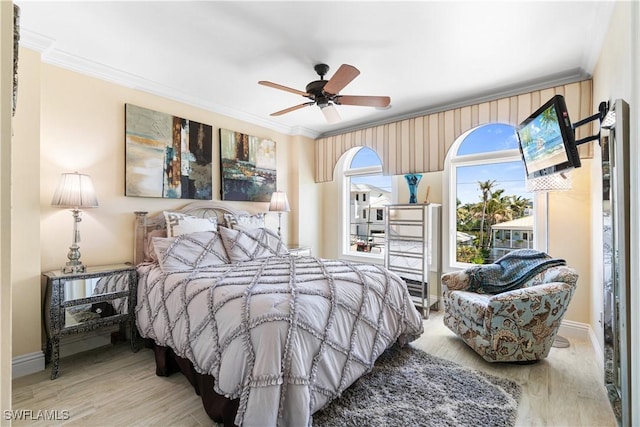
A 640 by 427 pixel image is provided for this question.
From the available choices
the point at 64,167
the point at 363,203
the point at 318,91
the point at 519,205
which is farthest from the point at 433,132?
the point at 64,167

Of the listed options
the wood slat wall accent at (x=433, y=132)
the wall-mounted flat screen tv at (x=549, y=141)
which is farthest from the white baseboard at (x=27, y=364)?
the wall-mounted flat screen tv at (x=549, y=141)

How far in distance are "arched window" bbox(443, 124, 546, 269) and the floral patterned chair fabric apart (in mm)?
1196

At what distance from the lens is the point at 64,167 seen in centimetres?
270

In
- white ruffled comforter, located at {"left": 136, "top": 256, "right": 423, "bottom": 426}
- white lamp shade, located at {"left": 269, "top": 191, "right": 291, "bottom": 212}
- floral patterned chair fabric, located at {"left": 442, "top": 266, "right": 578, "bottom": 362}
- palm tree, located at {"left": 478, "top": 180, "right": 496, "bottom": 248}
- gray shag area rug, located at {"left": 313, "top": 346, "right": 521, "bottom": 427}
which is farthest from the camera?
white lamp shade, located at {"left": 269, "top": 191, "right": 291, "bottom": 212}

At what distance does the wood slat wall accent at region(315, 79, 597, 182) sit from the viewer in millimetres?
2959

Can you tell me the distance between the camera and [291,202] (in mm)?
4895

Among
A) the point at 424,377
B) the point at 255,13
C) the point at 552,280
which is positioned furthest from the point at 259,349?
the point at 552,280

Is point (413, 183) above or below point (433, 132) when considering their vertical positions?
below

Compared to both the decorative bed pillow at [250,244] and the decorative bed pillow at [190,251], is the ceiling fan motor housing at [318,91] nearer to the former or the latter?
the decorative bed pillow at [250,244]

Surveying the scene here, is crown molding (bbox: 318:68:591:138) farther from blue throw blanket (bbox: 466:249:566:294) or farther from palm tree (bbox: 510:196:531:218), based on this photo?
blue throw blanket (bbox: 466:249:566:294)

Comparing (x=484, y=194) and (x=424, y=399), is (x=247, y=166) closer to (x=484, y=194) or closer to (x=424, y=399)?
(x=484, y=194)

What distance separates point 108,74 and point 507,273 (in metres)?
4.44

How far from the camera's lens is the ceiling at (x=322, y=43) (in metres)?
2.10

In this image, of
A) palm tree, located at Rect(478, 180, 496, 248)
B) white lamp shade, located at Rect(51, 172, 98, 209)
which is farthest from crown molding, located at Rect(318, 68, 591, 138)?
white lamp shade, located at Rect(51, 172, 98, 209)
